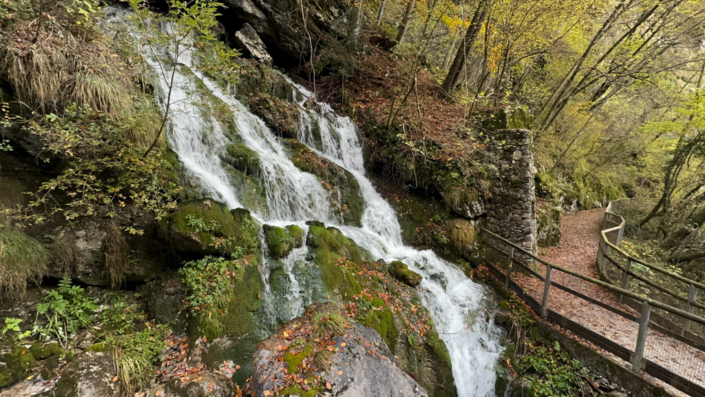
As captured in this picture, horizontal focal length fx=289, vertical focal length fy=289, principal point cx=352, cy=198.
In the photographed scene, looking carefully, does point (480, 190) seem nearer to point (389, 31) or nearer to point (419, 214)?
point (419, 214)

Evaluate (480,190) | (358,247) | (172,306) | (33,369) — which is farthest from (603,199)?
(33,369)

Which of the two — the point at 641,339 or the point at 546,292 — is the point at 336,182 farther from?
the point at 641,339

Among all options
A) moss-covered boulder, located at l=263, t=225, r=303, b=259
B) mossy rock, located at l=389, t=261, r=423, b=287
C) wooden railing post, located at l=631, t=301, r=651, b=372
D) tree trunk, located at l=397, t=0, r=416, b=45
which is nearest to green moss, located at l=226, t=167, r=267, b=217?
moss-covered boulder, located at l=263, t=225, r=303, b=259

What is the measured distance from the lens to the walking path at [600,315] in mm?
4531

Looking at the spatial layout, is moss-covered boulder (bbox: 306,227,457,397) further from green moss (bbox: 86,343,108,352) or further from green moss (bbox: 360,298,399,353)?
green moss (bbox: 86,343,108,352)

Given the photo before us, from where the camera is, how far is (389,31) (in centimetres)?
1678

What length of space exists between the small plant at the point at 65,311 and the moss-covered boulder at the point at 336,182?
5.42 m

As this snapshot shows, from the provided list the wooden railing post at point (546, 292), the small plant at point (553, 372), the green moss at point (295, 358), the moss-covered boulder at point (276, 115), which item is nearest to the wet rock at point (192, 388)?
the green moss at point (295, 358)

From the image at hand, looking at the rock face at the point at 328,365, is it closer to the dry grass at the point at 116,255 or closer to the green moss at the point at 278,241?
the green moss at the point at 278,241

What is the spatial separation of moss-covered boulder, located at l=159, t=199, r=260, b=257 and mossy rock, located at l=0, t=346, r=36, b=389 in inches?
80.0

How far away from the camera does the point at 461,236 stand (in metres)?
8.71

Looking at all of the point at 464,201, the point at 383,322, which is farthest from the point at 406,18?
the point at 383,322

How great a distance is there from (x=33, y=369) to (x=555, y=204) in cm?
1596

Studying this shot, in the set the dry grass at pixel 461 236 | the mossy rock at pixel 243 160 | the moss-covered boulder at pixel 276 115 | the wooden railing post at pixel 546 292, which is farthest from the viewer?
the moss-covered boulder at pixel 276 115
